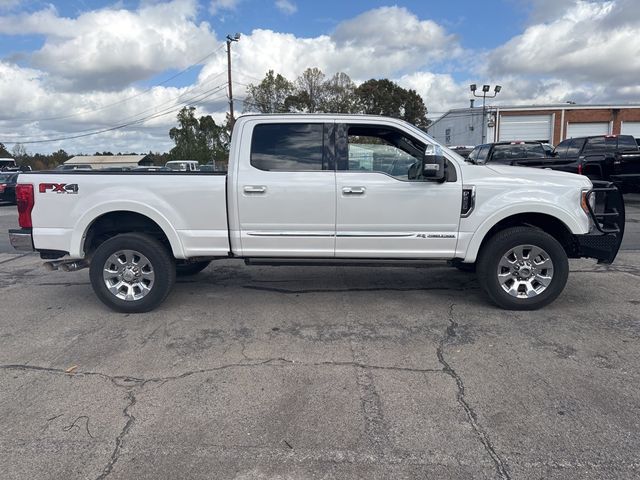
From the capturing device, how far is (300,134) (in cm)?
504

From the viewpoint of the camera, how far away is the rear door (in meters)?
4.90

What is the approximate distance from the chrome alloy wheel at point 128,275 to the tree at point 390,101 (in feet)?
145

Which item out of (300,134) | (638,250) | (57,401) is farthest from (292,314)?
(638,250)

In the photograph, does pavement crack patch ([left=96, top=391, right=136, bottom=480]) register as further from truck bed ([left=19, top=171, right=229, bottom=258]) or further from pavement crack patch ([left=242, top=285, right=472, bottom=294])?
pavement crack patch ([left=242, top=285, right=472, bottom=294])

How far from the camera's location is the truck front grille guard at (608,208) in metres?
5.20

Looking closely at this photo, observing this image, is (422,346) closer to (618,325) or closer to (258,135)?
(618,325)

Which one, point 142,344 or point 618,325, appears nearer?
point 142,344

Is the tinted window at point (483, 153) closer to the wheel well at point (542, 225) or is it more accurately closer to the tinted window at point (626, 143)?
the tinted window at point (626, 143)

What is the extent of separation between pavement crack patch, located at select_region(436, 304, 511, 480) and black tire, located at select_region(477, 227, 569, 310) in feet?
2.12

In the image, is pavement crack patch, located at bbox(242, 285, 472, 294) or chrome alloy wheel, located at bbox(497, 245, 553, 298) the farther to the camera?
pavement crack patch, located at bbox(242, 285, 472, 294)

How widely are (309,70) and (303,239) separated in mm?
42555

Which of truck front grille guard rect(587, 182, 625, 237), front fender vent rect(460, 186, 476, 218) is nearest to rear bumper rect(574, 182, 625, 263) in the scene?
truck front grille guard rect(587, 182, 625, 237)

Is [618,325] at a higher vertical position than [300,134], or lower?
lower

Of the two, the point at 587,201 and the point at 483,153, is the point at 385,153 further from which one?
the point at 483,153
